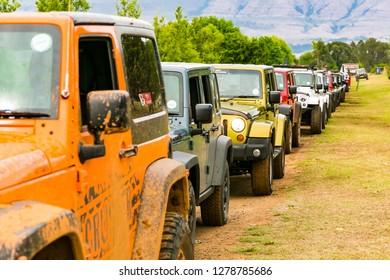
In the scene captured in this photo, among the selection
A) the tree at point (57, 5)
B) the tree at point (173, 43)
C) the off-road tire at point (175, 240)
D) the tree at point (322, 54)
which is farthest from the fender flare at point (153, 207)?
the tree at point (322, 54)

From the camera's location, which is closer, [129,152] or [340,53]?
[129,152]

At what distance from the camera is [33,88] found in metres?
4.12

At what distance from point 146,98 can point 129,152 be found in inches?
32.4

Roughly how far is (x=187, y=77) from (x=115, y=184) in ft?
15.6

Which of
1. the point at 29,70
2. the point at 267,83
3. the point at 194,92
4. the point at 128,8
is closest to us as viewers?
the point at 29,70

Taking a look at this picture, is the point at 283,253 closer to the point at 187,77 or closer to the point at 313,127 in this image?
the point at 187,77

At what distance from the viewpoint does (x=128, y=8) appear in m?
29.8

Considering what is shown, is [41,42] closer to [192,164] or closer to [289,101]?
[192,164]

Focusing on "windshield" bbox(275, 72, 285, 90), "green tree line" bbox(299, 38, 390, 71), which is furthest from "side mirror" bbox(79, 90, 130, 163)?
"green tree line" bbox(299, 38, 390, 71)

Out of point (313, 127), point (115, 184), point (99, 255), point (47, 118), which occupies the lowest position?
point (313, 127)

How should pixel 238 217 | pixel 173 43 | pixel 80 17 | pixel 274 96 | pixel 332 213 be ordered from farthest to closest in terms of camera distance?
1. pixel 173 43
2. pixel 274 96
3. pixel 238 217
4. pixel 332 213
5. pixel 80 17

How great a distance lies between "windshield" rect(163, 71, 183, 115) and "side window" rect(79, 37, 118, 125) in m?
4.17

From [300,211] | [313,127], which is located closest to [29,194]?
[300,211]

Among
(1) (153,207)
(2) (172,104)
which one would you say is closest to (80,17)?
(1) (153,207)
